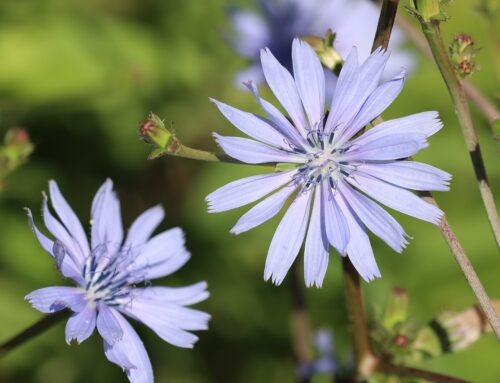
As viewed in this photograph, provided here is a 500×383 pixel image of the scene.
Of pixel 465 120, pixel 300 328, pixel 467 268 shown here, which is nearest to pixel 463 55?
pixel 465 120

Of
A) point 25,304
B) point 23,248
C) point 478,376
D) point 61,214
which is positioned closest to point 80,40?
point 23,248

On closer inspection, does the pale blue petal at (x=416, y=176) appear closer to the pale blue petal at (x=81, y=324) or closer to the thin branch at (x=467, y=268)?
the thin branch at (x=467, y=268)

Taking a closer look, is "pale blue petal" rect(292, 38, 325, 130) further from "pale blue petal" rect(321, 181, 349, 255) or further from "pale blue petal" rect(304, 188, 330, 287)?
"pale blue petal" rect(304, 188, 330, 287)

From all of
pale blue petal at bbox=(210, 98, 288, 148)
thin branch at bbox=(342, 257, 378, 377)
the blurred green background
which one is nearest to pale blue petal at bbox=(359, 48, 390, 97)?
pale blue petal at bbox=(210, 98, 288, 148)

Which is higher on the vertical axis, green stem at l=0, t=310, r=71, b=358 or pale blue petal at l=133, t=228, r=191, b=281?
pale blue petal at l=133, t=228, r=191, b=281

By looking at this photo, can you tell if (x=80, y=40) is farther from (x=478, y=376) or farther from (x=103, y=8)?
(x=478, y=376)

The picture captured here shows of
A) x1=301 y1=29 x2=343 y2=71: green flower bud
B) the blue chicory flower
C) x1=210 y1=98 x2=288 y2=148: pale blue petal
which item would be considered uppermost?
the blue chicory flower

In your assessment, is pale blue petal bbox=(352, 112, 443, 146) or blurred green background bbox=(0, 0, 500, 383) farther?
blurred green background bbox=(0, 0, 500, 383)
